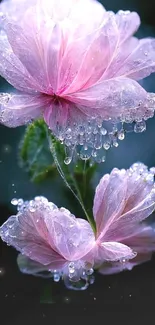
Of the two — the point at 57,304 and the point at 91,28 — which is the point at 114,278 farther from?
the point at 91,28

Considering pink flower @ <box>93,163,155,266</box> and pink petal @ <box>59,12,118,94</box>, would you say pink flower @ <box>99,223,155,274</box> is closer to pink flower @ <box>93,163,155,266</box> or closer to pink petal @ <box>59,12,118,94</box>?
pink flower @ <box>93,163,155,266</box>

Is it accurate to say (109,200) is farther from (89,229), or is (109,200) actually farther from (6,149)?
(6,149)

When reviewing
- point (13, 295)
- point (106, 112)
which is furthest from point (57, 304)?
point (106, 112)

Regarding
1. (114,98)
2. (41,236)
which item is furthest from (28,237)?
(114,98)

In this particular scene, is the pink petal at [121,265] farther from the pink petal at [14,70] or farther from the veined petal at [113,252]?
the pink petal at [14,70]

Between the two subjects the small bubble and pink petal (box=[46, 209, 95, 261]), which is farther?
the small bubble

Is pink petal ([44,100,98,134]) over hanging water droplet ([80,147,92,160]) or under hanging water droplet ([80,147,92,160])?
over

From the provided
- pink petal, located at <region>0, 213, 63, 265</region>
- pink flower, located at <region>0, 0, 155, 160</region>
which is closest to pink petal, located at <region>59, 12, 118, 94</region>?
pink flower, located at <region>0, 0, 155, 160</region>
